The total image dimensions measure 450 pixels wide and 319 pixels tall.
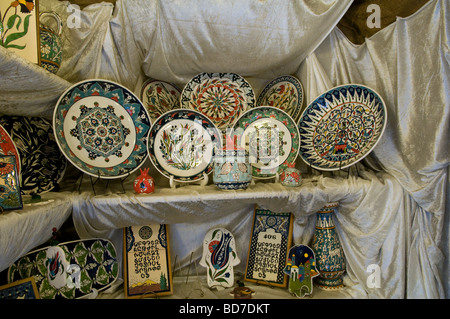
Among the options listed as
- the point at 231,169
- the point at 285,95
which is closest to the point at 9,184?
the point at 231,169

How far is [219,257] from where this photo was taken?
1582 millimetres

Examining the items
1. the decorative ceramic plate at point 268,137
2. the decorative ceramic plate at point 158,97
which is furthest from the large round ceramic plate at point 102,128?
the decorative ceramic plate at point 268,137

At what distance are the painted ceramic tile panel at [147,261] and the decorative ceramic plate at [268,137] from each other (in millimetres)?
559

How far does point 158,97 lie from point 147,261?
2.63ft

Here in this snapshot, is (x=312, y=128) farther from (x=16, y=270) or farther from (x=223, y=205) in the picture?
(x=16, y=270)

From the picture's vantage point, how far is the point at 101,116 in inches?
55.6

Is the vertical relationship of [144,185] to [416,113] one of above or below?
below

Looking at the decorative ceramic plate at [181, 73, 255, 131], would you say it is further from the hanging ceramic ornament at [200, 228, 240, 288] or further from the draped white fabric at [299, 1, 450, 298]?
the hanging ceramic ornament at [200, 228, 240, 288]

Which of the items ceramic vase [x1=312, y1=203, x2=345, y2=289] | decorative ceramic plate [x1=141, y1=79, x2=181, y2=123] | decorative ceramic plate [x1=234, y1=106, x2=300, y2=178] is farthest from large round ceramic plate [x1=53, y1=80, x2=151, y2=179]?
ceramic vase [x1=312, y1=203, x2=345, y2=289]

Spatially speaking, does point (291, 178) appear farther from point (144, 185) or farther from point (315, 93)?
point (144, 185)

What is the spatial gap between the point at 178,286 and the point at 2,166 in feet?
3.07

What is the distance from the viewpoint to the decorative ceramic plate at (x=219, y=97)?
168 centimetres

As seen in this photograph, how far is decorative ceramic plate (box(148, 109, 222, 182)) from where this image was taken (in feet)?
4.86
